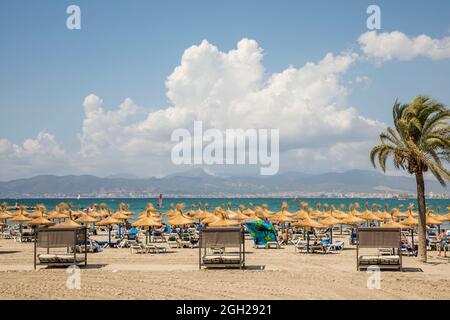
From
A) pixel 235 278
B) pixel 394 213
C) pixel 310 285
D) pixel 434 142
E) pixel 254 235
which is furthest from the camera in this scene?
pixel 394 213

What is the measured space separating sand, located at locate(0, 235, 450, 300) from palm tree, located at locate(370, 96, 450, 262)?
134 inches

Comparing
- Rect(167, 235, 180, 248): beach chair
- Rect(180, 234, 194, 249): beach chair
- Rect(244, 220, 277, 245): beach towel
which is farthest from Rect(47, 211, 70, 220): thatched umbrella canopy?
Rect(244, 220, 277, 245): beach towel

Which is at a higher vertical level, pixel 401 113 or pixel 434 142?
pixel 401 113

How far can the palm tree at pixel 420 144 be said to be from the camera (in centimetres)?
1798

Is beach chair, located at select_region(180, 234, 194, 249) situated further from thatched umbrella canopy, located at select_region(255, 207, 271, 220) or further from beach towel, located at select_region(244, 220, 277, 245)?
thatched umbrella canopy, located at select_region(255, 207, 271, 220)

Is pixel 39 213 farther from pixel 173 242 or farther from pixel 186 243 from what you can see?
pixel 186 243

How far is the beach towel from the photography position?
81.9ft

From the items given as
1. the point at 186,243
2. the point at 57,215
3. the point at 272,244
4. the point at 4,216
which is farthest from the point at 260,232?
the point at 4,216

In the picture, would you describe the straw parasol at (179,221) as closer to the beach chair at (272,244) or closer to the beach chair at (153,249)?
the beach chair at (153,249)

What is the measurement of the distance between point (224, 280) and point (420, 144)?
963 cm

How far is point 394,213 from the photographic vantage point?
101 ft
